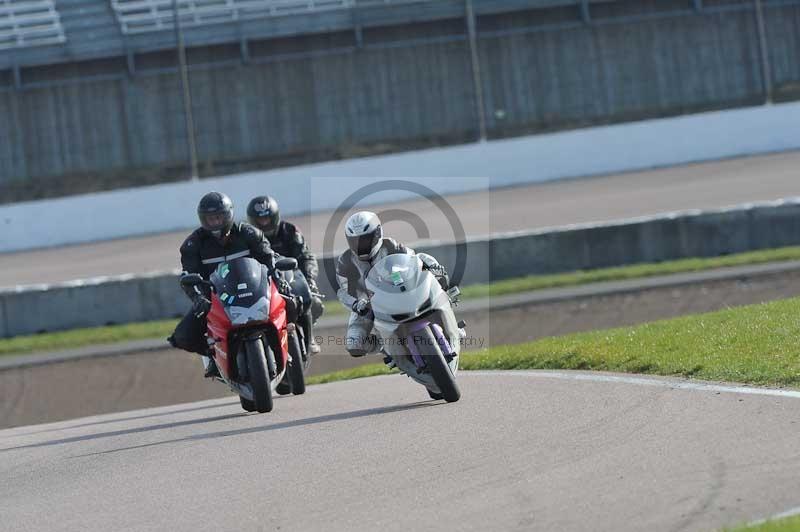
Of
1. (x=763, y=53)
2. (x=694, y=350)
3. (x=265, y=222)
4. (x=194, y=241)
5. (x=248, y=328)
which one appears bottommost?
(x=694, y=350)

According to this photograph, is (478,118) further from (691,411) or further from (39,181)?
(691,411)

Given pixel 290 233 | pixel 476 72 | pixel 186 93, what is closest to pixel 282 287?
pixel 290 233

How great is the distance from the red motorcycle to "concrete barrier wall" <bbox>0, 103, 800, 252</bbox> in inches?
824

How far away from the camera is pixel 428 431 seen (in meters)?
8.38

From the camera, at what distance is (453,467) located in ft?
23.0

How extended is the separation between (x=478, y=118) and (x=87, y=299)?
15469mm

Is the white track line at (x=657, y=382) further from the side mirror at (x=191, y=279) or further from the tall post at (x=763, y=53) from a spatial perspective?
the tall post at (x=763, y=53)

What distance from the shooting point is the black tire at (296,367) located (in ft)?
38.2

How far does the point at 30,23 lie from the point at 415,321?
2781cm

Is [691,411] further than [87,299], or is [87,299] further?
[87,299]

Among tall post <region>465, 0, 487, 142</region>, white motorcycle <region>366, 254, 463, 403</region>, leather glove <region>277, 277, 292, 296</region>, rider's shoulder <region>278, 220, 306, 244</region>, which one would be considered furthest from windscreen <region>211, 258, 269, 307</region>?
tall post <region>465, 0, 487, 142</region>

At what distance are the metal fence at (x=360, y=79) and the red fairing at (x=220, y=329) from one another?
24.5 meters

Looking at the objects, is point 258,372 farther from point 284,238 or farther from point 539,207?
point 539,207

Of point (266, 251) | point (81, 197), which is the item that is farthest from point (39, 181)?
point (266, 251)
